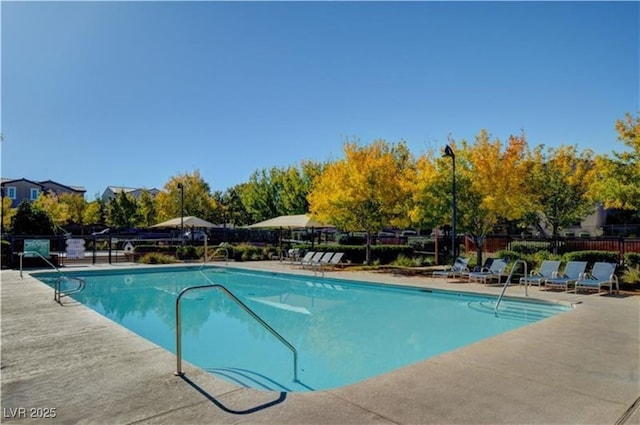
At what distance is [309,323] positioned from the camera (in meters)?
10.7

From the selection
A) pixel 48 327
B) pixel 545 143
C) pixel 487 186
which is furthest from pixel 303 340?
pixel 545 143

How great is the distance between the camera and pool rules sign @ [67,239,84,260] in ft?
71.1

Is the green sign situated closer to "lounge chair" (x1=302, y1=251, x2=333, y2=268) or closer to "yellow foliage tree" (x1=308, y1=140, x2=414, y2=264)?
"lounge chair" (x1=302, y1=251, x2=333, y2=268)

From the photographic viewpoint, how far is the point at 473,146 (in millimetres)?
17859

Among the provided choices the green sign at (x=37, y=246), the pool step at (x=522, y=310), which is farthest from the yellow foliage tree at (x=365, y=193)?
the green sign at (x=37, y=246)

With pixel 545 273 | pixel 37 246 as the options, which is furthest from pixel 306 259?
pixel 37 246

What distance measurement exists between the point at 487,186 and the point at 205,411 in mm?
15073

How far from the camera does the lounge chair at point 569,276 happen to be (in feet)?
41.0

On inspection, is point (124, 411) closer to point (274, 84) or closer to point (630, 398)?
point (630, 398)

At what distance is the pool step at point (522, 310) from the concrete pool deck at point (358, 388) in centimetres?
288

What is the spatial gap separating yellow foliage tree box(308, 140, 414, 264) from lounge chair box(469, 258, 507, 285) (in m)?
5.32

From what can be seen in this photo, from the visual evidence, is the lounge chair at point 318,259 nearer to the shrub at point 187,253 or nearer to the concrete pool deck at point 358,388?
the shrub at point 187,253

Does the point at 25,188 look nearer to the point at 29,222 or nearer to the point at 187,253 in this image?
the point at 29,222

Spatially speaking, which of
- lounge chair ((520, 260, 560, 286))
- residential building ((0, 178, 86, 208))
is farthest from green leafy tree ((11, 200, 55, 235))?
residential building ((0, 178, 86, 208))
